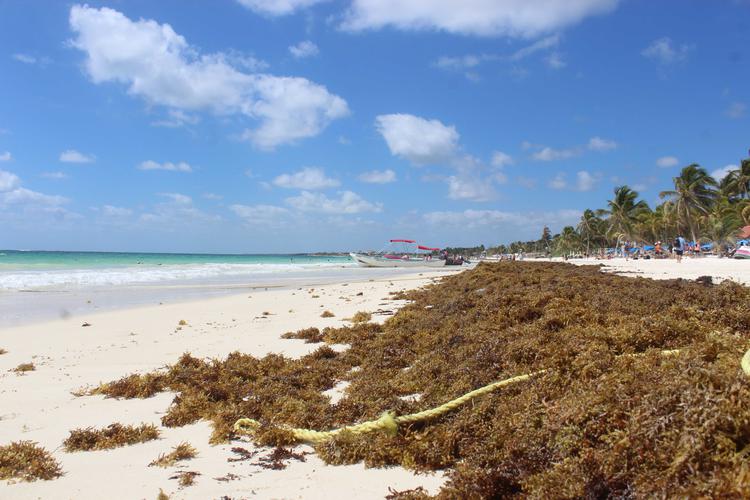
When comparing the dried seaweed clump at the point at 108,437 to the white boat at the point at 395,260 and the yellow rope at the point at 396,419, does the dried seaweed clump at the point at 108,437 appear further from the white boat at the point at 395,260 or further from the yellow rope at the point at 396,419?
the white boat at the point at 395,260

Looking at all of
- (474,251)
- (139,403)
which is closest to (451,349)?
(139,403)

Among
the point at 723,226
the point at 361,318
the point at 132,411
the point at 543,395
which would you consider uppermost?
the point at 723,226

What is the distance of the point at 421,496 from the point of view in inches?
107

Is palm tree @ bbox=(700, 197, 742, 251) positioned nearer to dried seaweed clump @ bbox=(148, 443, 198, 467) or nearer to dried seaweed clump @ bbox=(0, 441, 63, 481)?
dried seaweed clump @ bbox=(148, 443, 198, 467)

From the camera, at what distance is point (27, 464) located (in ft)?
11.3

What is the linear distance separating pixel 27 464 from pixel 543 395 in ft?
12.4

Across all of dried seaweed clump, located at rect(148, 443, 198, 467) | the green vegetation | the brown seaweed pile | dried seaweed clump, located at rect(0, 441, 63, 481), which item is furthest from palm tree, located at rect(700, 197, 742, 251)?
dried seaweed clump, located at rect(0, 441, 63, 481)

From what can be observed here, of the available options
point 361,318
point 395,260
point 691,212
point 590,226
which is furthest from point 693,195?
point 361,318

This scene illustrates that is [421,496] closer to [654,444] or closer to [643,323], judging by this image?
[654,444]

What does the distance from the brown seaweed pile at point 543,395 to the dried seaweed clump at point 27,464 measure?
1003 mm

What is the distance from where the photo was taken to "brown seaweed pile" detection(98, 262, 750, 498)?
2248mm

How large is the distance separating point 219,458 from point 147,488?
0.55 metres

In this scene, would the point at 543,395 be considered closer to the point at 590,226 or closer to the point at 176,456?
the point at 176,456

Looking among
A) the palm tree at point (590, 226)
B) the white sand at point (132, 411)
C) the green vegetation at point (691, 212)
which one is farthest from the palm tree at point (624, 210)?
the white sand at point (132, 411)
